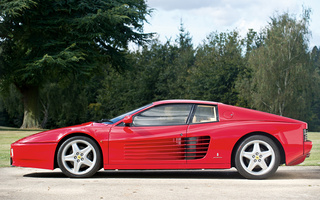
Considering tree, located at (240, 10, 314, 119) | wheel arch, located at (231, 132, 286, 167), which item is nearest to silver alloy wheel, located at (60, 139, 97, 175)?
wheel arch, located at (231, 132, 286, 167)

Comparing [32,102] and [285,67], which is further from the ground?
[285,67]

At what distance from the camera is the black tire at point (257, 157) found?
6.51m

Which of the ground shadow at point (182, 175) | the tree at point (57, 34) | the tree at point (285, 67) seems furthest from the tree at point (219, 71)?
the ground shadow at point (182, 175)

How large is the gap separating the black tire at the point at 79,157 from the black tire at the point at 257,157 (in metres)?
2.22

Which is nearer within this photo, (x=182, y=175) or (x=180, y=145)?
(x=180, y=145)

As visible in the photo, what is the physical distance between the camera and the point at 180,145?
6586 millimetres

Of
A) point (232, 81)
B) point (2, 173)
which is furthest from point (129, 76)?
point (2, 173)

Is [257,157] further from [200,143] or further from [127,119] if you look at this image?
[127,119]

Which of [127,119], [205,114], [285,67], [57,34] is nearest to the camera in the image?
[127,119]

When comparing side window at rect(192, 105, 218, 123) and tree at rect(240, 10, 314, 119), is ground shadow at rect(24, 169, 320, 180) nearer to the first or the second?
side window at rect(192, 105, 218, 123)

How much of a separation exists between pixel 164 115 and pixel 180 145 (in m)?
0.59

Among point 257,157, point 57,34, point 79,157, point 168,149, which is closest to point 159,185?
point 168,149

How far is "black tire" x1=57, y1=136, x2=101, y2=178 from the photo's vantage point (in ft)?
21.7

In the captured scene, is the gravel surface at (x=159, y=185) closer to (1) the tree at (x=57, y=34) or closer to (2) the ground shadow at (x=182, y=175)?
(2) the ground shadow at (x=182, y=175)
